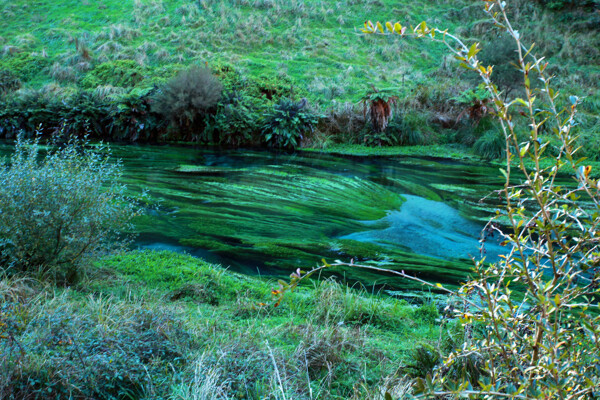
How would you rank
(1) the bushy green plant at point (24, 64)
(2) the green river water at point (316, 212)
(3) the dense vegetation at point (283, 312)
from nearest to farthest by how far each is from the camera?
(3) the dense vegetation at point (283, 312), (2) the green river water at point (316, 212), (1) the bushy green plant at point (24, 64)

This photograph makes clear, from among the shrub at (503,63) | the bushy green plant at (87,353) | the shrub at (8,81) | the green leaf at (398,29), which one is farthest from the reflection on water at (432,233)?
the shrub at (8,81)

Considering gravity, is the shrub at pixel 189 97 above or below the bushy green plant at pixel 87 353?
above

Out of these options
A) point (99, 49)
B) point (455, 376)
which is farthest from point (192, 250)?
point (99, 49)

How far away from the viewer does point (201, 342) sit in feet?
11.0

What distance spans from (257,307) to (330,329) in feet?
2.85

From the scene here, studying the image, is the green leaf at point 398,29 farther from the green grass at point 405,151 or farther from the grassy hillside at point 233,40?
the grassy hillside at point 233,40

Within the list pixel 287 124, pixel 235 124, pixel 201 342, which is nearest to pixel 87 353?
pixel 201 342

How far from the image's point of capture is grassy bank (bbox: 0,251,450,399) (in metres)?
2.67

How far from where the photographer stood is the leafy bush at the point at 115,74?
21.5 m

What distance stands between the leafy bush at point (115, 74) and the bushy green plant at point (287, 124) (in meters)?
7.32

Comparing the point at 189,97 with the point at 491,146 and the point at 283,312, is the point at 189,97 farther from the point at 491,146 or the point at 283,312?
the point at 283,312

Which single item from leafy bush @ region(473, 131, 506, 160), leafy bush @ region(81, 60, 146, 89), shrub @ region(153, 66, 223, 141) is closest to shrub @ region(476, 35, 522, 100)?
leafy bush @ region(473, 131, 506, 160)

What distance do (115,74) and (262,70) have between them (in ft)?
21.4

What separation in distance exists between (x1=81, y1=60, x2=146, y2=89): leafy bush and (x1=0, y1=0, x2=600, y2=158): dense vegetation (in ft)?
0.21
